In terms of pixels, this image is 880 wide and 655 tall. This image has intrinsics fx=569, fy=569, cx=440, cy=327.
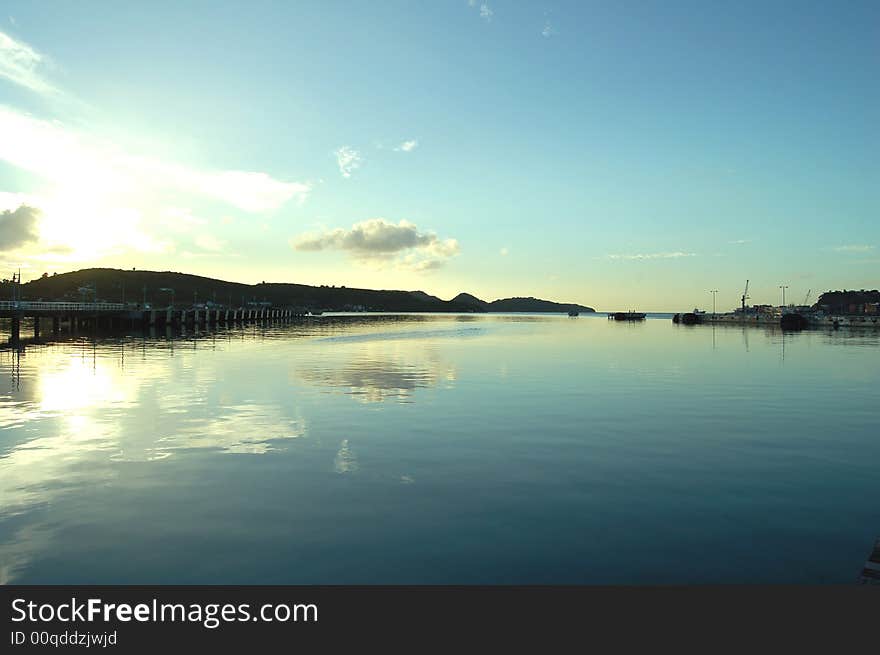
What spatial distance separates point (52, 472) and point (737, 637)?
711 inches

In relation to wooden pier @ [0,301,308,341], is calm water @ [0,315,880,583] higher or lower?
lower

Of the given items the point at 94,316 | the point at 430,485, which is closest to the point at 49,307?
the point at 94,316

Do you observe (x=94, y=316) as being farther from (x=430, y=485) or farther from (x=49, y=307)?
(x=430, y=485)

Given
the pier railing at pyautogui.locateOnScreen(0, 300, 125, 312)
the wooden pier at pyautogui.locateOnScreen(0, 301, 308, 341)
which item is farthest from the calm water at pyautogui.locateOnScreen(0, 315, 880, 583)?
the wooden pier at pyautogui.locateOnScreen(0, 301, 308, 341)

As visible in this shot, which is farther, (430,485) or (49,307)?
(49,307)

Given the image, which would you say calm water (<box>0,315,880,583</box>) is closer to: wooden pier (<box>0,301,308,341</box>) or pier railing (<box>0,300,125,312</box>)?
pier railing (<box>0,300,125,312</box>)

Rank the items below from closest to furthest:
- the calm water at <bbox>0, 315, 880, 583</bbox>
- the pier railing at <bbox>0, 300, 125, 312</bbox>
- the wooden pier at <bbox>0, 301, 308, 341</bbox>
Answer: the calm water at <bbox>0, 315, 880, 583</bbox> → the pier railing at <bbox>0, 300, 125, 312</bbox> → the wooden pier at <bbox>0, 301, 308, 341</bbox>

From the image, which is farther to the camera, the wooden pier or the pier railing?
the wooden pier

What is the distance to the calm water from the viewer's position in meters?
10.9

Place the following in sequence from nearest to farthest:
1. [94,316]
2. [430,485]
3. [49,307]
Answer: [430,485]
[49,307]
[94,316]

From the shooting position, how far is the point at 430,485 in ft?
52.3

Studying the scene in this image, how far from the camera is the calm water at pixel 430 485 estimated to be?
10914mm

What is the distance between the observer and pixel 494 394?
3472cm

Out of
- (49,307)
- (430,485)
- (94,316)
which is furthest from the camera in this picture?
(94,316)
